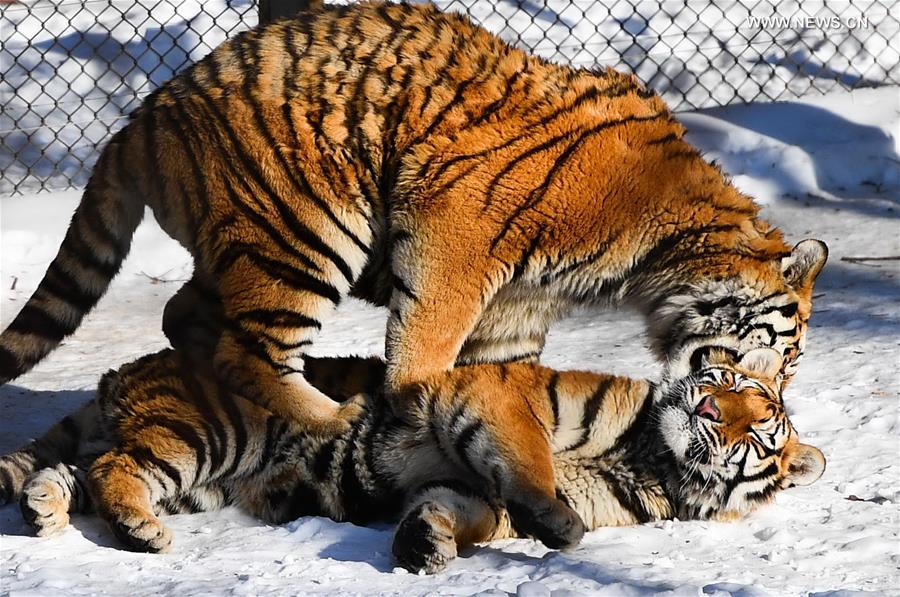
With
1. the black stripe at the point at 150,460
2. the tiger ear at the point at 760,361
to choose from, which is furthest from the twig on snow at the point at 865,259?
the black stripe at the point at 150,460

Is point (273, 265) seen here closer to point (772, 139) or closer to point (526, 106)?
point (526, 106)

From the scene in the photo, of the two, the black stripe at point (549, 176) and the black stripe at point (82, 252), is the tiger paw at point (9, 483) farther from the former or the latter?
the black stripe at point (549, 176)

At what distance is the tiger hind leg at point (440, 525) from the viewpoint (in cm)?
298

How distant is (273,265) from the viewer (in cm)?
369

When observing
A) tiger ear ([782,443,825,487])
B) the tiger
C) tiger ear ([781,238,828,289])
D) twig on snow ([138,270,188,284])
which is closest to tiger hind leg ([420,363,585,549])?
the tiger

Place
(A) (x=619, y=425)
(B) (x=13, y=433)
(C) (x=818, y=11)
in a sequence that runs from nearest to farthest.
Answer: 1. (A) (x=619, y=425)
2. (B) (x=13, y=433)
3. (C) (x=818, y=11)

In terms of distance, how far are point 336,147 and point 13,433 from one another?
57.4 inches

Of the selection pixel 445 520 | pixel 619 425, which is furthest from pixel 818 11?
pixel 445 520

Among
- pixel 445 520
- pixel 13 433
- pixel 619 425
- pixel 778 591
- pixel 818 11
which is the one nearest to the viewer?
pixel 778 591

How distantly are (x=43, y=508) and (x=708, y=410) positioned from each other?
169 centimetres

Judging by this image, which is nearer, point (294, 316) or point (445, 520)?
point (445, 520)

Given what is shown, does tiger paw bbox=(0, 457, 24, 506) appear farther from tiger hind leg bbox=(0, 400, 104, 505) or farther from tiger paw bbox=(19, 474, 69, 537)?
tiger paw bbox=(19, 474, 69, 537)

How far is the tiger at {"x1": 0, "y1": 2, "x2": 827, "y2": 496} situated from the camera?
144 inches

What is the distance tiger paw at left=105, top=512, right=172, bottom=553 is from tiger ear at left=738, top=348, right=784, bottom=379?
5.33ft
